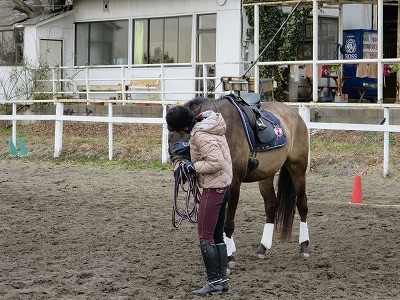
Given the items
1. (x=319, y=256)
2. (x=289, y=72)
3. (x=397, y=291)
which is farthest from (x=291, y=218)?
(x=289, y=72)

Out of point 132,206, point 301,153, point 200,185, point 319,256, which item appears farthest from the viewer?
point 132,206

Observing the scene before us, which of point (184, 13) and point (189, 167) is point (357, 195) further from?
point (184, 13)

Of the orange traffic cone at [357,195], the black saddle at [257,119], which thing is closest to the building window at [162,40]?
the orange traffic cone at [357,195]

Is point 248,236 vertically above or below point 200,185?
below

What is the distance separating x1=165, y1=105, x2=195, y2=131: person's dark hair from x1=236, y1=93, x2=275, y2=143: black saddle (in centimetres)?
160

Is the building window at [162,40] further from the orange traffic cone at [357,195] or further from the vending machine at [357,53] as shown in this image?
the orange traffic cone at [357,195]

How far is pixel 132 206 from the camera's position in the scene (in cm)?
1259

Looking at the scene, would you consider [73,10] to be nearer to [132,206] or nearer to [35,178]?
[35,178]

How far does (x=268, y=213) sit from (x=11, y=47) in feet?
78.8

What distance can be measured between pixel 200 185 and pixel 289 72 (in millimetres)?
18654

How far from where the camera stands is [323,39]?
Result: 93.4ft

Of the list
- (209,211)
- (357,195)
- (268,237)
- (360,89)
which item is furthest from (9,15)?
(209,211)

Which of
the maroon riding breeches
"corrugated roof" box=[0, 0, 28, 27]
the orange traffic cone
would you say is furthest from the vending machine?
the maroon riding breeches

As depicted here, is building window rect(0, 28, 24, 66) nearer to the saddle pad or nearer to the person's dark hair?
the saddle pad
